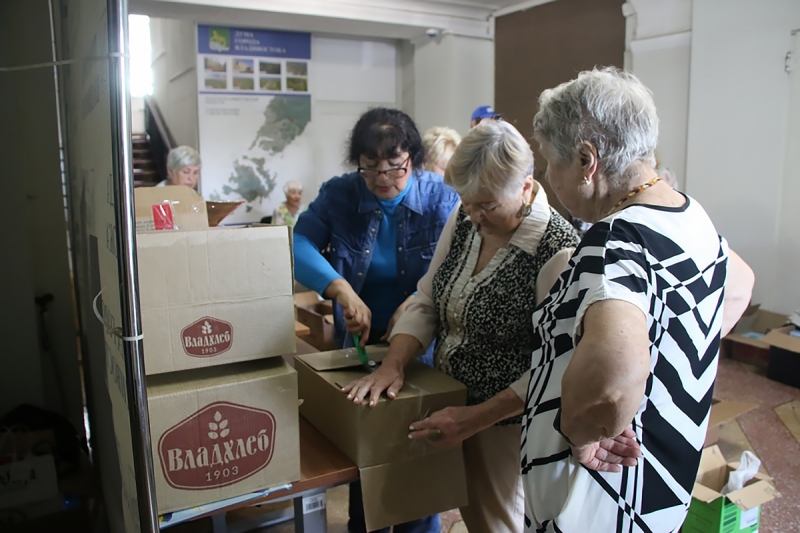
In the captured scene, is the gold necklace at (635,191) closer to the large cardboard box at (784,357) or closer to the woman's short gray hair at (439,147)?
the woman's short gray hair at (439,147)

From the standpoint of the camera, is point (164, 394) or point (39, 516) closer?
point (164, 394)

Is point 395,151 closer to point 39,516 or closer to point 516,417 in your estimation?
point 516,417

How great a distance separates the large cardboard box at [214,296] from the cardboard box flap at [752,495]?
1.79m

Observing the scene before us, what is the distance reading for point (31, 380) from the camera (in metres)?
2.35

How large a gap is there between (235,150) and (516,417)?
554 centimetres

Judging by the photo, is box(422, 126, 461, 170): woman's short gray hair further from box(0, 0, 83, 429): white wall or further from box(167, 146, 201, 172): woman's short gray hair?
box(167, 146, 201, 172): woman's short gray hair

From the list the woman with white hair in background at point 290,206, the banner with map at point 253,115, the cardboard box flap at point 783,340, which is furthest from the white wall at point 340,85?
the cardboard box flap at point 783,340

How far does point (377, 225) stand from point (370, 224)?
0.02 m

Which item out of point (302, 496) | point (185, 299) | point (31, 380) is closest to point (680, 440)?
point (302, 496)

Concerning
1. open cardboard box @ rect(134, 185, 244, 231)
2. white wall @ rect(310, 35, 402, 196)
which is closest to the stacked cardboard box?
open cardboard box @ rect(134, 185, 244, 231)

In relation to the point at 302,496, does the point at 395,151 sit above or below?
above

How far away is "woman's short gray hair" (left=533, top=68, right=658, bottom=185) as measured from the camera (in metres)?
1.01

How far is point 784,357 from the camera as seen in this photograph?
4.09 metres

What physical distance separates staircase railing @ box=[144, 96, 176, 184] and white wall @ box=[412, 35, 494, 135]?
3.25 meters
